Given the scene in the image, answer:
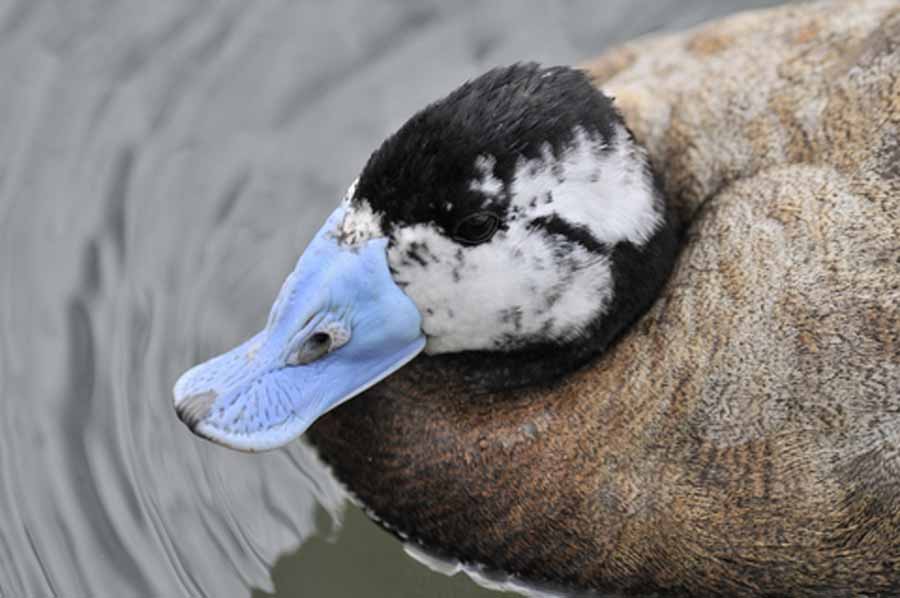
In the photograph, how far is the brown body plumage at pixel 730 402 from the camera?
3.42 m

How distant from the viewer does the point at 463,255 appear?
3.43 m

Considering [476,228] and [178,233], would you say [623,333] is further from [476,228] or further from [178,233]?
[178,233]

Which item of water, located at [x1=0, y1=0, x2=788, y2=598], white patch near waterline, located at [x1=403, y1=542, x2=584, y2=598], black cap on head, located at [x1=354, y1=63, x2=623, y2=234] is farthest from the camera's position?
water, located at [x1=0, y1=0, x2=788, y2=598]

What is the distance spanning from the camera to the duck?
3385 millimetres

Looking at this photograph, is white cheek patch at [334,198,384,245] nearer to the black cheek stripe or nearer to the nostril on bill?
the black cheek stripe

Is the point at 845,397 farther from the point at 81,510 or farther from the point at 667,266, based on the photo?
the point at 81,510

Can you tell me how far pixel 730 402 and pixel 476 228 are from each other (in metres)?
0.69

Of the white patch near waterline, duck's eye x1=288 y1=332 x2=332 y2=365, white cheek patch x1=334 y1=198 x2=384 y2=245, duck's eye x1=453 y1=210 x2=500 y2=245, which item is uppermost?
white cheek patch x1=334 y1=198 x2=384 y2=245

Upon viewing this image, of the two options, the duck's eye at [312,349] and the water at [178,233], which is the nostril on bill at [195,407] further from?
the water at [178,233]

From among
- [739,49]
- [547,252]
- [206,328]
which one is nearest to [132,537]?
→ [206,328]

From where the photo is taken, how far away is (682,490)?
139 inches

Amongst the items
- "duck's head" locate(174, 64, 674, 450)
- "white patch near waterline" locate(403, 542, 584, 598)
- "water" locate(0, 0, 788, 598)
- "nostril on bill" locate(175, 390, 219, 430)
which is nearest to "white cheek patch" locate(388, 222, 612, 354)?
"duck's head" locate(174, 64, 674, 450)

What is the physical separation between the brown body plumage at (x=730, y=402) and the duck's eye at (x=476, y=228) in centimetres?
48

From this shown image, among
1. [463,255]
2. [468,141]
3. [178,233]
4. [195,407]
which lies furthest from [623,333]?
[178,233]
